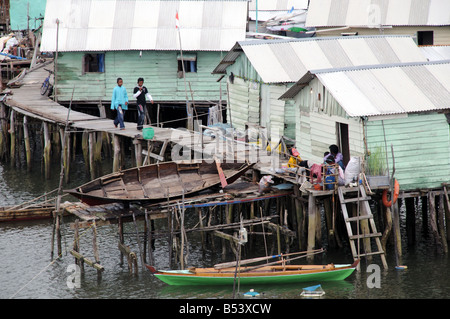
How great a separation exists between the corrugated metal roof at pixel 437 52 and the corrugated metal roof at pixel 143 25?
887 centimetres

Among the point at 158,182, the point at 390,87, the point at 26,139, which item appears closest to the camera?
the point at 390,87

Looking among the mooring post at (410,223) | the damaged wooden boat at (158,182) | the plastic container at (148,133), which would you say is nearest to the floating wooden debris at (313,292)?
the damaged wooden boat at (158,182)

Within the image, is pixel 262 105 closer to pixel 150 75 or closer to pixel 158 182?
pixel 158 182

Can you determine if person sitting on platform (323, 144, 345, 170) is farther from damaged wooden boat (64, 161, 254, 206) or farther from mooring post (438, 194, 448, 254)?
mooring post (438, 194, 448, 254)

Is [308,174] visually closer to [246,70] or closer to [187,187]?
[187,187]

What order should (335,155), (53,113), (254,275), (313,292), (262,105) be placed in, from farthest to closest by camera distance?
(53,113), (262,105), (335,155), (254,275), (313,292)

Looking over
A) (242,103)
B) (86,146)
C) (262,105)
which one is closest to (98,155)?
(86,146)

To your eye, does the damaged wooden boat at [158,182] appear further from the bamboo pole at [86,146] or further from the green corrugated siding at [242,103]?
the bamboo pole at [86,146]

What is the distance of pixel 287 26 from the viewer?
44.7 metres

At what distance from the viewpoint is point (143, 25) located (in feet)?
126

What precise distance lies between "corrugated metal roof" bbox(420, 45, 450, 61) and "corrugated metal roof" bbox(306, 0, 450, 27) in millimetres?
1266

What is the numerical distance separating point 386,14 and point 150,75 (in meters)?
12.2

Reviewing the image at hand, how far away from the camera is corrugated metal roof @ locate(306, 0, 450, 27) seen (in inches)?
1598

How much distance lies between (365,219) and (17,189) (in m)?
17.1
